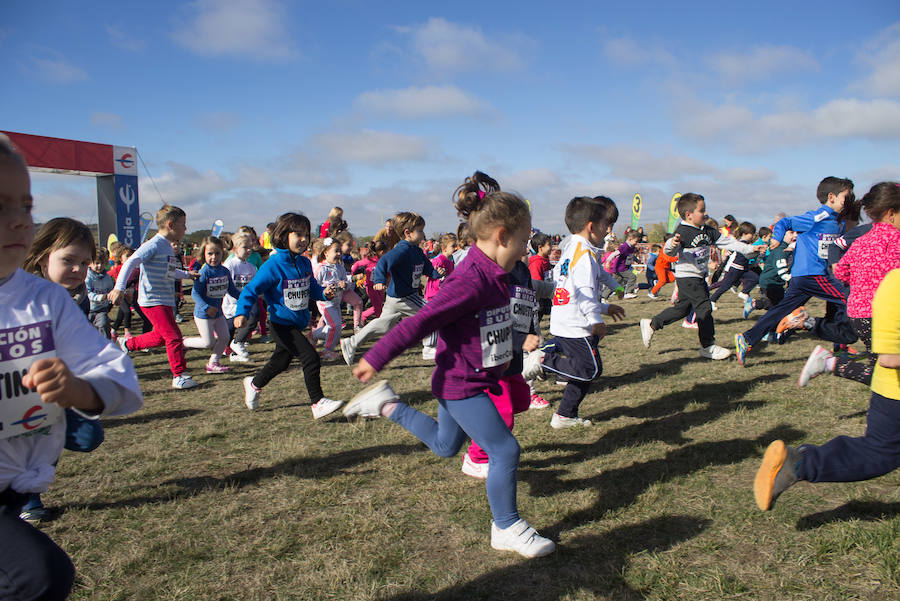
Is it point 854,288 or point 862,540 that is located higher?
point 854,288

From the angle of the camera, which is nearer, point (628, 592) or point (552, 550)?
point (628, 592)

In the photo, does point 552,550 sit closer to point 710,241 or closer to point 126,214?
point 710,241

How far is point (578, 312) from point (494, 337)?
2209 millimetres

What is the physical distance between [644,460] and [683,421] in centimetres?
108

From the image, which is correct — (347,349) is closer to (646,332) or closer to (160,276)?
(160,276)

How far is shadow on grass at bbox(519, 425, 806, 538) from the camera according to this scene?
3.43 m

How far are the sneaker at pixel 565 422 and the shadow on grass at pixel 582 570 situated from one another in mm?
1718

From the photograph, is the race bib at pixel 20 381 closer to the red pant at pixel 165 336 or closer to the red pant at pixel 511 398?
the red pant at pixel 511 398

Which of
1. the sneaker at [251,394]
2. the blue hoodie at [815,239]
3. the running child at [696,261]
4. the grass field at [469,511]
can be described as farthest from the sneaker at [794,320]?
the sneaker at [251,394]

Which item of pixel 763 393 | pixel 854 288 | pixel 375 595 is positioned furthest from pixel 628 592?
pixel 763 393

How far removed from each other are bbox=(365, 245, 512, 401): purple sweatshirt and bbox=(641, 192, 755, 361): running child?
4.72 m

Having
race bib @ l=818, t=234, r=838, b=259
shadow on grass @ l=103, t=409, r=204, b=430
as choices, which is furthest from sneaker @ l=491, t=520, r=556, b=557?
race bib @ l=818, t=234, r=838, b=259

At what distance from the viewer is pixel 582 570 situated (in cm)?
280

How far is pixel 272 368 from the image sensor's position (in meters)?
5.74
